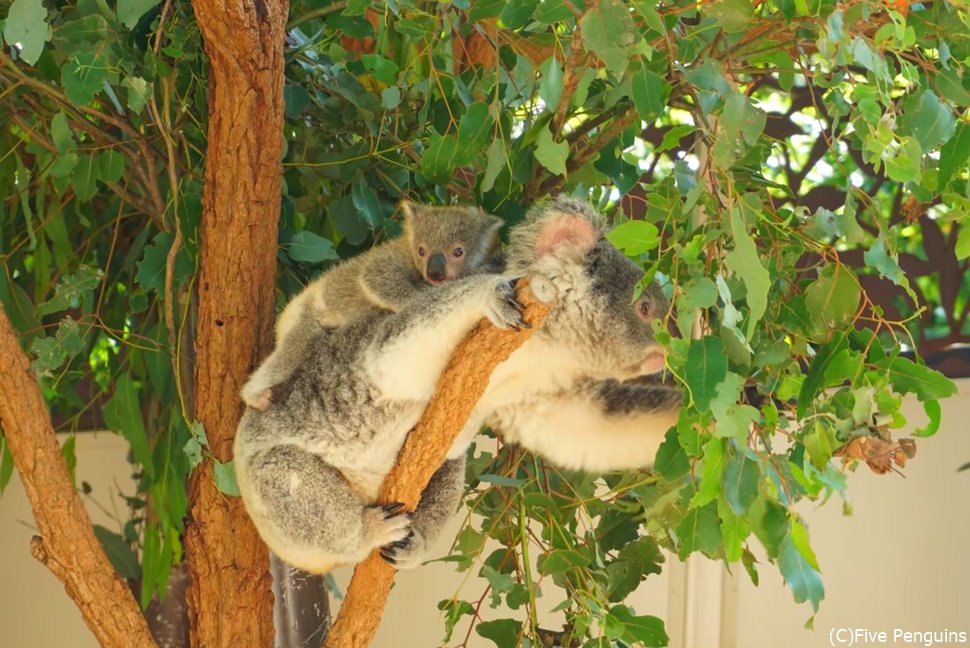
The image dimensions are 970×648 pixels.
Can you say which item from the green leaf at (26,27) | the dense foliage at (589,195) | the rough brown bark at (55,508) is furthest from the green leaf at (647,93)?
the rough brown bark at (55,508)

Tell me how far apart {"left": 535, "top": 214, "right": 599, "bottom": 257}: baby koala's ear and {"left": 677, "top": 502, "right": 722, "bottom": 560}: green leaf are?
1.64 ft

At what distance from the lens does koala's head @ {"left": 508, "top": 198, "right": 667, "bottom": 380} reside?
1807 millimetres

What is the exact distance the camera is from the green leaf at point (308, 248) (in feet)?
7.21

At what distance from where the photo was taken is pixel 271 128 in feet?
6.64

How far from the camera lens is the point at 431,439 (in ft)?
5.92

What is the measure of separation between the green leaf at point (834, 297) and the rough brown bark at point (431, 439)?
0.44 meters

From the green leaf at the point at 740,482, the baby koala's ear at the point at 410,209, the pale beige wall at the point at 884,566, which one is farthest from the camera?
the pale beige wall at the point at 884,566

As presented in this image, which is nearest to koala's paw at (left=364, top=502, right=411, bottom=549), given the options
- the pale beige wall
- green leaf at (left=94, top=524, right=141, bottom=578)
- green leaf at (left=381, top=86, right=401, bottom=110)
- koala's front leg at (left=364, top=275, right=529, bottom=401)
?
koala's front leg at (left=364, top=275, right=529, bottom=401)

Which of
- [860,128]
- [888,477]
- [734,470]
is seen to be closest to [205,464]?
[734,470]

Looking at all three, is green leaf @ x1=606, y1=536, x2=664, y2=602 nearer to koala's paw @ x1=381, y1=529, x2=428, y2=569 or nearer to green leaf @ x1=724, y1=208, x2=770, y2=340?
koala's paw @ x1=381, y1=529, x2=428, y2=569

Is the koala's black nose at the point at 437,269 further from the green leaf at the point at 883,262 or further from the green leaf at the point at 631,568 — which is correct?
the green leaf at the point at 883,262

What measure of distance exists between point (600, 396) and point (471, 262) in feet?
1.28

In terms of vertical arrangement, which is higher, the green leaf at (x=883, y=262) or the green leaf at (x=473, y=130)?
the green leaf at (x=473, y=130)

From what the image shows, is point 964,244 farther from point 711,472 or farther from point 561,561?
point 561,561
